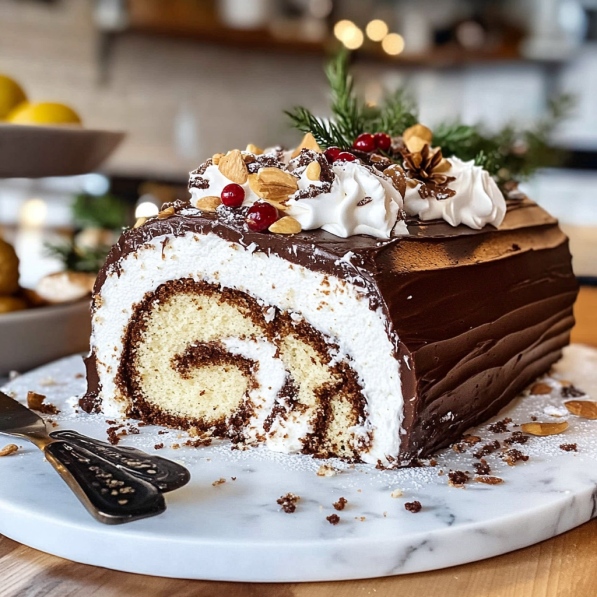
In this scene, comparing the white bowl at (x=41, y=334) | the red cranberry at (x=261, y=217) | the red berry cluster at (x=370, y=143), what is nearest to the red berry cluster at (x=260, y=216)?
the red cranberry at (x=261, y=217)

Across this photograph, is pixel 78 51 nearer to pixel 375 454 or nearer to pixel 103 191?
pixel 103 191

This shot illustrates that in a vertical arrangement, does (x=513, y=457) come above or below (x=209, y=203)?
below

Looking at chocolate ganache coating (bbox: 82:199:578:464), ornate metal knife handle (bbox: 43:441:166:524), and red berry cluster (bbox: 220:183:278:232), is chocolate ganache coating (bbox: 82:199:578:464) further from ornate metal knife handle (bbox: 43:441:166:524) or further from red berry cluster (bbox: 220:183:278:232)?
ornate metal knife handle (bbox: 43:441:166:524)

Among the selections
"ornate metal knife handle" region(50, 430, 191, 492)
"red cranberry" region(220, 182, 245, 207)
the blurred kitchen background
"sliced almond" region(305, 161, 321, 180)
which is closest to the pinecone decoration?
"sliced almond" region(305, 161, 321, 180)

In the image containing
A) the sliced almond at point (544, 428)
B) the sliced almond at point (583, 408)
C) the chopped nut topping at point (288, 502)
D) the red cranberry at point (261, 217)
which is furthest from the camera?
the sliced almond at point (583, 408)

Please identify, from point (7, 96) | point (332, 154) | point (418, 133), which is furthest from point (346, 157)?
point (7, 96)

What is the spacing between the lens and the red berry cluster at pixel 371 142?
5.23ft

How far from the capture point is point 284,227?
1286 mm

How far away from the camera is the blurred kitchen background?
197 inches

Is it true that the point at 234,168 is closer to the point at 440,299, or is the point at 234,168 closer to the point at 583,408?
the point at 440,299

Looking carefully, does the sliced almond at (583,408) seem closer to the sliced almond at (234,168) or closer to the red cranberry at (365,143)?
the red cranberry at (365,143)

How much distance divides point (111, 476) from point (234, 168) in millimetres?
615

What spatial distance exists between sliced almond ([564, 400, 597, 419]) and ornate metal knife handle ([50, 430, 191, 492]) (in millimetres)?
856

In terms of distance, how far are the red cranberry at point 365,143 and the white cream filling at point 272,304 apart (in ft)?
1.36
